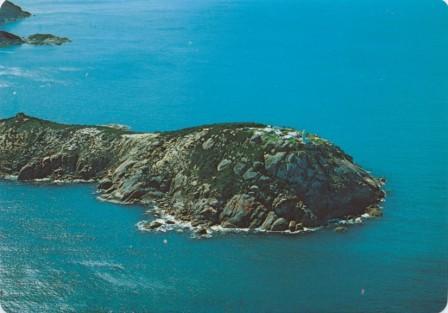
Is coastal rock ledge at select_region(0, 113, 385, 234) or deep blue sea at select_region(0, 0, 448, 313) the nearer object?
deep blue sea at select_region(0, 0, 448, 313)

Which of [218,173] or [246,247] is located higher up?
[218,173]

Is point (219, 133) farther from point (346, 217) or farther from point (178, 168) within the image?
point (346, 217)

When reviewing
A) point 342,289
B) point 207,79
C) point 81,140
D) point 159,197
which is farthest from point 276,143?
point 207,79

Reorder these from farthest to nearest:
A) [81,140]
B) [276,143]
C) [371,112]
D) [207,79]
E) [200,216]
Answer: [207,79]
[371,112]
[81,140]
[276,143]
[200,216]

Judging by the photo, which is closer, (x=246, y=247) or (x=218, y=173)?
(x=246, y=247)

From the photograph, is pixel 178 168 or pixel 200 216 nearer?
pixel 200 216

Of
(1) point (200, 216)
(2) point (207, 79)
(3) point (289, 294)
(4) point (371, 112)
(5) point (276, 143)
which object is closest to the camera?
(3) point (289, 294)

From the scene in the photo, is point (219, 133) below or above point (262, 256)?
above

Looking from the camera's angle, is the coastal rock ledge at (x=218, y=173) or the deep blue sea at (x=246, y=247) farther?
the coastal rock ledge at (x=218, y=173)
